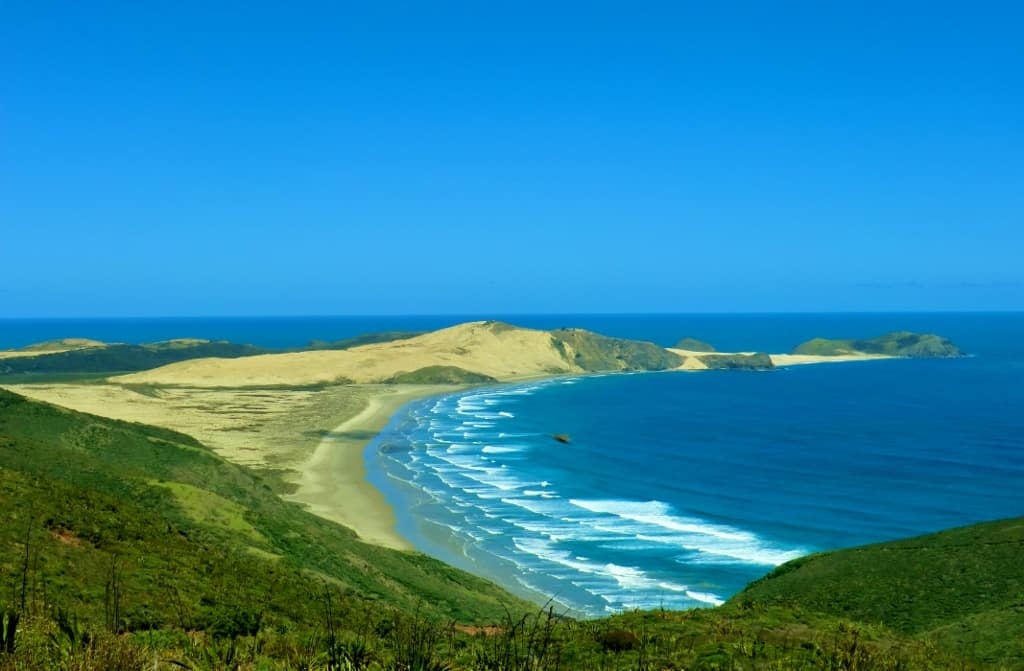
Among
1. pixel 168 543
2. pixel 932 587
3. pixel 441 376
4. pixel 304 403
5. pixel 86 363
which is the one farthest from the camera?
pixel 86 363

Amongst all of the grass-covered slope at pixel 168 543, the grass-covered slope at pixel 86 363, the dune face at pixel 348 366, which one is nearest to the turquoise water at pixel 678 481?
the grass-covered slope at pixel 168 543

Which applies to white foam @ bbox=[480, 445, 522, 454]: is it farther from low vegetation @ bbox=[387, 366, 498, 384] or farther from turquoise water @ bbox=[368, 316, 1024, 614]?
low vegetation @ bbox=[387, 366, 498, 384]

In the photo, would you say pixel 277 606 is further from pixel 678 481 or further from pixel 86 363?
pixel 86 363

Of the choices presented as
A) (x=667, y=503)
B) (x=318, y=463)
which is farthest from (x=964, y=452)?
(x=318, y=463)

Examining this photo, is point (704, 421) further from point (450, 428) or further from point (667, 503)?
point (667, 503)

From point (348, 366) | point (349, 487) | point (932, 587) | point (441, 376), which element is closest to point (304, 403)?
point (348, 366)

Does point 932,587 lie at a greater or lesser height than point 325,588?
lesser

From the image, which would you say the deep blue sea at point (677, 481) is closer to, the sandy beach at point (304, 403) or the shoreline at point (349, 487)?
the shoreline at point (349, 487)
